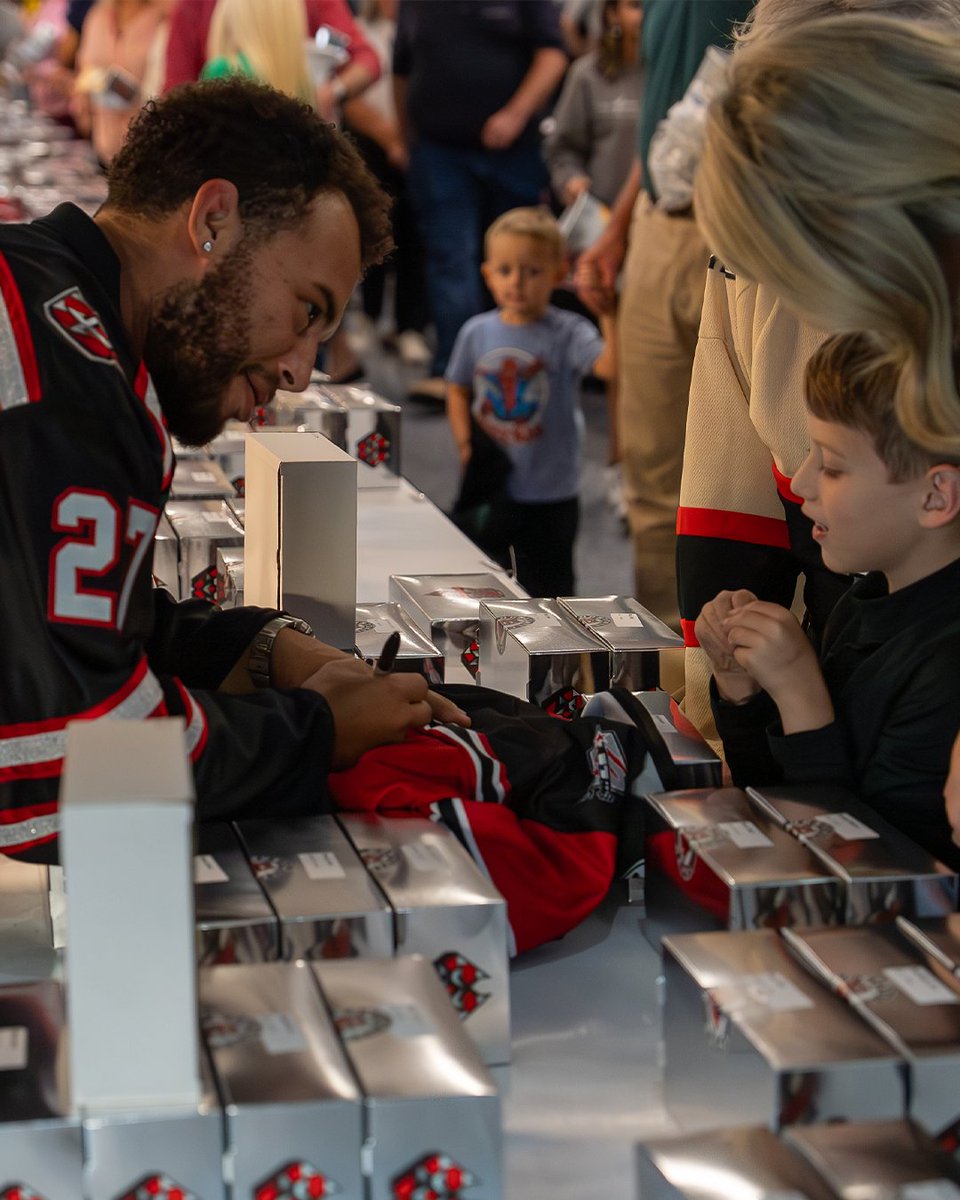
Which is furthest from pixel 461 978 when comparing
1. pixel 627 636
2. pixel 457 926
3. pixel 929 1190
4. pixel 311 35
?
pixel 311 35

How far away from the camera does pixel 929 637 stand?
4.15 ft

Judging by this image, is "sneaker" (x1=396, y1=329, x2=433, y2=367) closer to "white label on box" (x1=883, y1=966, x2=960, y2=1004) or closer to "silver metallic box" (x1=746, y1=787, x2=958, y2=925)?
"silver metallic box" (x1=746, y1=787, x2=958, y2=925)

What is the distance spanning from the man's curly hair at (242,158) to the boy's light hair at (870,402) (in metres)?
0.40

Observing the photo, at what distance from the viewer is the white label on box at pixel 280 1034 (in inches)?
34.7

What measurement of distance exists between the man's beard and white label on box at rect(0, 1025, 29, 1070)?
0.58m

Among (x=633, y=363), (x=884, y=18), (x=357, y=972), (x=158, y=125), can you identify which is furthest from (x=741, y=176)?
(x=633, y=363)

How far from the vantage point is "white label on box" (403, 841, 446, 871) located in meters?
1.10

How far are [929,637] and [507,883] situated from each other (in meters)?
0.36

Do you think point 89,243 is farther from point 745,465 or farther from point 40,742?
point 745,465

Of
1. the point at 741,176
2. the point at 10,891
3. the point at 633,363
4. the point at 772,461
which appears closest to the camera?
the point at 741,176

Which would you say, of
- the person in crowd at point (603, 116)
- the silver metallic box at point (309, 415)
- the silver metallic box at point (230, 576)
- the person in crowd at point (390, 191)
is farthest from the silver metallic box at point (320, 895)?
the person in crowd at point (390, 191)

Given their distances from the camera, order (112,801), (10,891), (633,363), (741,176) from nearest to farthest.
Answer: (112,801) < (741,176) < (10,891) < (633,363)

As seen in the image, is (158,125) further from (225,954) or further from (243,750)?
(225,954)

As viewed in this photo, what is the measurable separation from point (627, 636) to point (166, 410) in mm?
466
